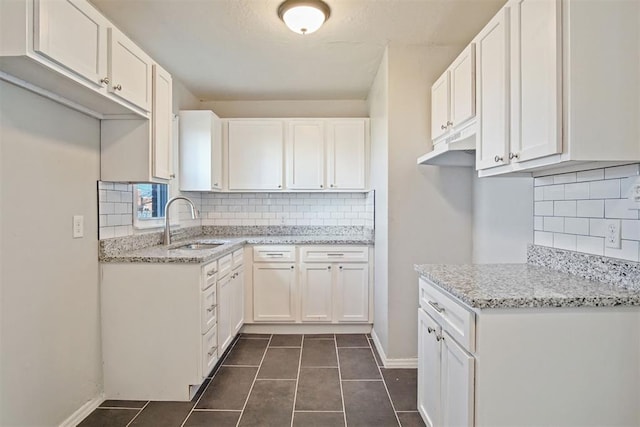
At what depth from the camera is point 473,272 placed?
1681 millimetres

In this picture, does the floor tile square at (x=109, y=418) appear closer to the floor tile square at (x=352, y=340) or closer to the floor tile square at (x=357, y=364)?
the floor tile square at (x=357, y=364)

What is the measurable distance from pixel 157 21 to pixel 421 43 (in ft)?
6.07

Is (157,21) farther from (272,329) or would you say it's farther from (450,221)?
(272,329)

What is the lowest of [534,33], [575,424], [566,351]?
[575,424]

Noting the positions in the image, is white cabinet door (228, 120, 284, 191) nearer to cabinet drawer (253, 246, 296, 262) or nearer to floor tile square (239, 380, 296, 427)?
cabinet drawer (253, 246, 296, 262)

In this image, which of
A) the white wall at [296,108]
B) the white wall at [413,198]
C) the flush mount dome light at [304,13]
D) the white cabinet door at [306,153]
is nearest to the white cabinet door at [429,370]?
the white wall at [413,198]

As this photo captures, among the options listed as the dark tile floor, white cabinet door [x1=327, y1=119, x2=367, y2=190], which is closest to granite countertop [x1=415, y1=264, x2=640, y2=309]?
the dark tile floor

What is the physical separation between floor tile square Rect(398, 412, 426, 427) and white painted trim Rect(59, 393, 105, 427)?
5.98ft

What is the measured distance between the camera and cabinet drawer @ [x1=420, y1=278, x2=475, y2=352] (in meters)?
1.30

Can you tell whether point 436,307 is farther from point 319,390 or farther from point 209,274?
point 209,274

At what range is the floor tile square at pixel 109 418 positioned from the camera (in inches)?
76.5

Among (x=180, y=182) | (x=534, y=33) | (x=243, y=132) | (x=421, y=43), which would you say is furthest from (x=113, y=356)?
(x=421, y=43)

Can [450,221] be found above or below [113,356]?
above

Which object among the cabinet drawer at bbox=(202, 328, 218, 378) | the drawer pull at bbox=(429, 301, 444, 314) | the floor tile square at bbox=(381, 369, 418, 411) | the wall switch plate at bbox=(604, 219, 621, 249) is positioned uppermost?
the wall switch plate at bbox=(604, 219, 621, 249)
